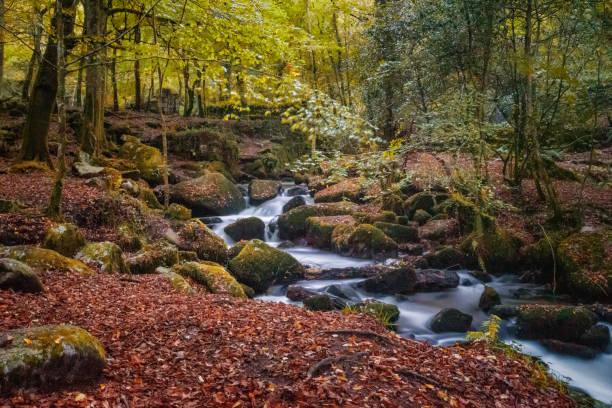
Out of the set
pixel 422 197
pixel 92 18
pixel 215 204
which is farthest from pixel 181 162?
pixel 422 197

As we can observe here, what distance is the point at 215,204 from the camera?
607 inches

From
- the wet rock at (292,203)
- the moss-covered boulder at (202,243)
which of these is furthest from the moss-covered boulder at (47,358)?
the wet rock at (292,203)

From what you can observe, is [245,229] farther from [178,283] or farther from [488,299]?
[488,299]

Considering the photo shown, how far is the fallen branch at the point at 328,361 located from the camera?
150 inches

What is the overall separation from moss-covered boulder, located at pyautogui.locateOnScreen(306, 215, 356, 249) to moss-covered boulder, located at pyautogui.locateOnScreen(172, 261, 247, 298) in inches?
198

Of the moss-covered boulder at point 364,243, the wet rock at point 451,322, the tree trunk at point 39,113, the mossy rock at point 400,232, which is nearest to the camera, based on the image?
the wet rock at point 451,322

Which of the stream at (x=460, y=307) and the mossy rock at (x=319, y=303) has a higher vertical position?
the mossy rock at (x=319, y=303)

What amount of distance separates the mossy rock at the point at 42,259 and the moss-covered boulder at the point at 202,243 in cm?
377

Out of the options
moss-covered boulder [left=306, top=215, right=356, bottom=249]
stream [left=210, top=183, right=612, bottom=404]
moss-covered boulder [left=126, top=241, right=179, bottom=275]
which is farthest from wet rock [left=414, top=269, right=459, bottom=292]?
moss-covered boulder [left=126, top=241, right=179, bottom=275]

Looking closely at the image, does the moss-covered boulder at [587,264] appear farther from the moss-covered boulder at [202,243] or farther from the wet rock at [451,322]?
the moss-covered boulder at [202,243]

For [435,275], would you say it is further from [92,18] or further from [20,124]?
[20,124]

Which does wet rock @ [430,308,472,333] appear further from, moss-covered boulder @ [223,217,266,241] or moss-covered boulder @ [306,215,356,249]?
moss-covered boulder @ [223,217,266,241]

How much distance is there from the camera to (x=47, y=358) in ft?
10.3

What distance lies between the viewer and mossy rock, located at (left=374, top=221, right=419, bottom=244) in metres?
12.7
